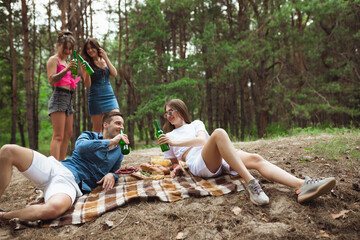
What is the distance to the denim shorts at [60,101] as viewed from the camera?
3.60 m

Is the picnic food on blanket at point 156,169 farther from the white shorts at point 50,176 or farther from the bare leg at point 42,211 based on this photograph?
the bare leg at point 42,211

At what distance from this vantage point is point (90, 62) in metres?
3.90

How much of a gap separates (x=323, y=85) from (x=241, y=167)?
10.7 m

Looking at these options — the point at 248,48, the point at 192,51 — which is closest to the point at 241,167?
the point at 248,48

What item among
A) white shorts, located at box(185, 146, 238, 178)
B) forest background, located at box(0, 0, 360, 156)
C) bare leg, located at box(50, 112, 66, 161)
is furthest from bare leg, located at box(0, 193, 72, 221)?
forest background, located at box(0, 0, 360, 156)

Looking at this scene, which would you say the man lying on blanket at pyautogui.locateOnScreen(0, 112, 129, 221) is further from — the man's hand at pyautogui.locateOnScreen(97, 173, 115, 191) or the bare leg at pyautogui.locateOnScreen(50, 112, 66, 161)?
the bare leg at pyautogui.locateOnScreen(50, 112, 66, 161)

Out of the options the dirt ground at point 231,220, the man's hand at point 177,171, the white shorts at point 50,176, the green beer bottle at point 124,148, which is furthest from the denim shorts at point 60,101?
the man's hand at point 177,171

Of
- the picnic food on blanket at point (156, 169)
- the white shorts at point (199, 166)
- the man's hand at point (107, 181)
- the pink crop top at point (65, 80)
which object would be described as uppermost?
the pink crop top at point (65, 80)

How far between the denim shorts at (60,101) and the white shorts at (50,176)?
1.13m

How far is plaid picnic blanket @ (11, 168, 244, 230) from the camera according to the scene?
2408 millimetres

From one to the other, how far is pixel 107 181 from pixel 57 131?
4.11 feet

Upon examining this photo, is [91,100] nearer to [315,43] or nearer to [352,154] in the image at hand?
[352,154]

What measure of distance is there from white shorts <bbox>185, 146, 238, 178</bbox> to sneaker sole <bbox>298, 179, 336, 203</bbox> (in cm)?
92

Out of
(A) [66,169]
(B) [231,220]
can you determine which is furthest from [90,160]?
(B) [231,220]
